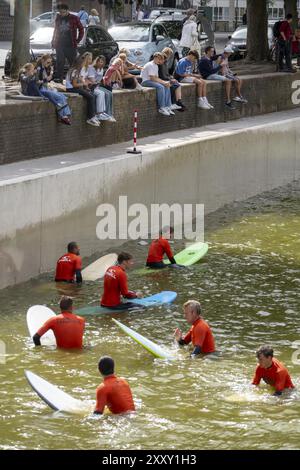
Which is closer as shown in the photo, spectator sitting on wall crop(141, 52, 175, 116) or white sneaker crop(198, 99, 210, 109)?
spectator sitting on wall crop(141, 52, 175, 116)

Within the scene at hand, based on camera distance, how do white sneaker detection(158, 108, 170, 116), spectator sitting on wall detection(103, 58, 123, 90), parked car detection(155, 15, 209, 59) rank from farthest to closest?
parked car detection(155, 15, 209, 59), white sneaker detection(158, 108, 170, 116), spectator sitting on wall detection(103, 58, 123, 90)

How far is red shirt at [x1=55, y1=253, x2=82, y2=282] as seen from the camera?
22.0 m

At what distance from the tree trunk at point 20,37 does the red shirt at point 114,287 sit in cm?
1071

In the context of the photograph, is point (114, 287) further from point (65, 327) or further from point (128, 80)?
point (128, 80)

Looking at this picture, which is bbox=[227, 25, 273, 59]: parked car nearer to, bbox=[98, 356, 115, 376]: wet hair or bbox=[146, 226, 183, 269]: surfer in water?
bbox=[146, 226, 183, 269]: surfer in water

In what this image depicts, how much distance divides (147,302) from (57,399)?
5.65 m

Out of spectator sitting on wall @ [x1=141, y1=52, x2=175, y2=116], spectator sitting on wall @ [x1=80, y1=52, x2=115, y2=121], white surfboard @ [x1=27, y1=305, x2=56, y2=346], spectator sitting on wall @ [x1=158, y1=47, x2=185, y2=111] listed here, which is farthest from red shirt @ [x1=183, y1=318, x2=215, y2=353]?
spectator sitting on wall @ [x1=158, y1=47, x2=185, y2=111]


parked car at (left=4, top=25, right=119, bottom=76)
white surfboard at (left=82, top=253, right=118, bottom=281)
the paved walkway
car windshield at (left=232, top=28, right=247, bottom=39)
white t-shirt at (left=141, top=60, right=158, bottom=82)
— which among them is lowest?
white surfboard at (left=82, top=253, right=118, bottom=281)

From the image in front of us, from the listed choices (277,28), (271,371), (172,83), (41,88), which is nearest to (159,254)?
(41,88)

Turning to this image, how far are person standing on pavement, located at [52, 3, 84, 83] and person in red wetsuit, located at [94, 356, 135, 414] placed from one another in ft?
47.7

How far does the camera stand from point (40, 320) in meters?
19.5

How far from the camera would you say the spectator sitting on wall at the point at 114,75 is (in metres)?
28.0

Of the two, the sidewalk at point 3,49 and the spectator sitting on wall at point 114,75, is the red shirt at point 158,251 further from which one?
the sidewalk at point 3,49

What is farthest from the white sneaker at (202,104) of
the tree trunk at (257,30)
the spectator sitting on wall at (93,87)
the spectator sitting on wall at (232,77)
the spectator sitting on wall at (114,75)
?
the tree trunk at (257,30)
